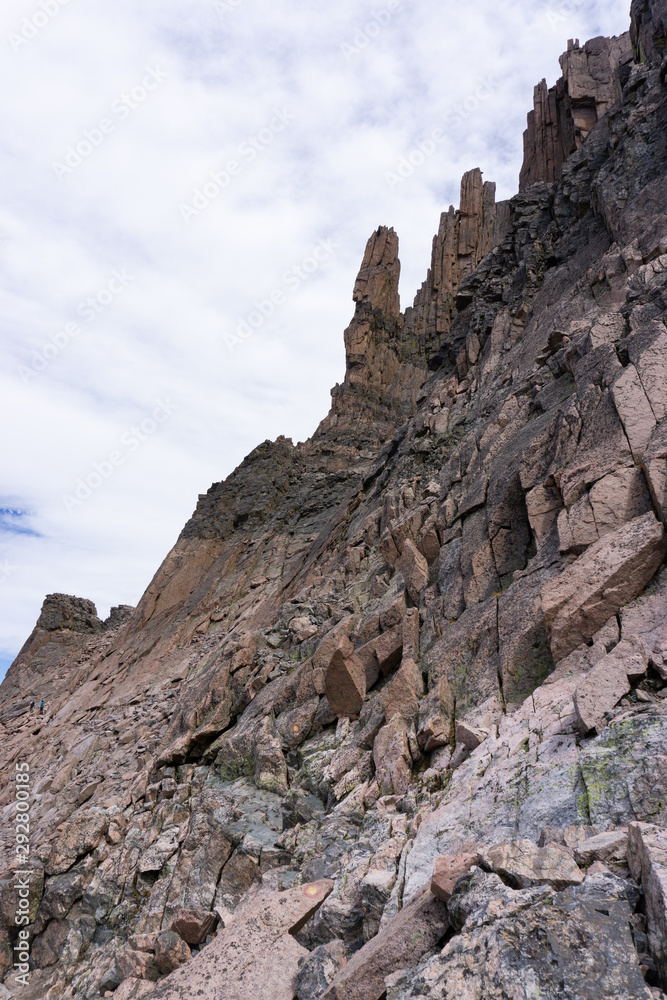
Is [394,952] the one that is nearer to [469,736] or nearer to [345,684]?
[469,736]

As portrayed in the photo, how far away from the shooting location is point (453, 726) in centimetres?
1125

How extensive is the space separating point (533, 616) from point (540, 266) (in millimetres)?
23026

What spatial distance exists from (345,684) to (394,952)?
8.49 m

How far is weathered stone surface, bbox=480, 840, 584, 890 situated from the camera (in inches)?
215

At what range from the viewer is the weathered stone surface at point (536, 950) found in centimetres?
454

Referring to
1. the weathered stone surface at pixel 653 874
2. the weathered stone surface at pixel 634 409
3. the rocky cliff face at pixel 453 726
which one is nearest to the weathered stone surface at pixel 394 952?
the rocky cliff face at pixel 453 726

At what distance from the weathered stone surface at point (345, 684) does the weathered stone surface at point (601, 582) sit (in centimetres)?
560

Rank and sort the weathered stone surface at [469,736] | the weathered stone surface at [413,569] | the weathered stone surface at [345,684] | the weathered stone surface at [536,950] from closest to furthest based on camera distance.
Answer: the weathered stone surface at [536,950], the weathered stone surface at [469,736], the weathered stone surface at [345,684], the weathered stone surface at [413,569]

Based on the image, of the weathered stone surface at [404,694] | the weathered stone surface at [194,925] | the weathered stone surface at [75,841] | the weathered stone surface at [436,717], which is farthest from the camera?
the weathered stone surface at [75,841]

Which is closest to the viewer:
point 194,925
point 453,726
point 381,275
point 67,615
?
point 194,925

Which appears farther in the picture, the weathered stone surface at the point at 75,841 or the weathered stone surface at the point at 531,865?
the weathered stone surface at the point at 75,841

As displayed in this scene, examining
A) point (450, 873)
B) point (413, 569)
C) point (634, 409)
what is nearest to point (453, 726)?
point (450, 873)

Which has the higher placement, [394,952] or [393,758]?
[393,758]

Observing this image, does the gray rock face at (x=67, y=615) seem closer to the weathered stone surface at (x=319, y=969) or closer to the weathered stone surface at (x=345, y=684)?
the weathered stone surface at (x=345, y=684)
